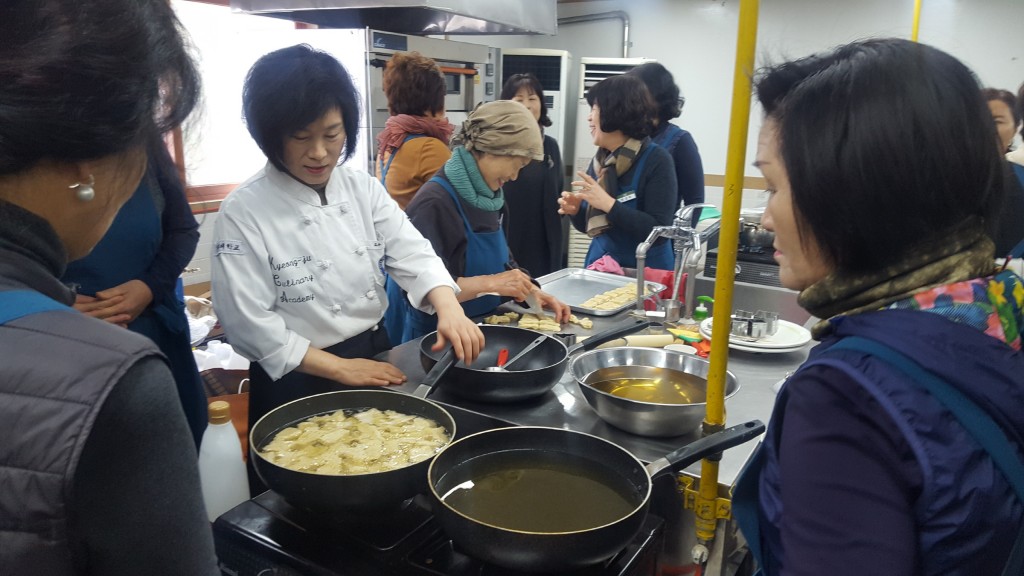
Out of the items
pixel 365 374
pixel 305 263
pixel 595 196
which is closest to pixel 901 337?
pixel 365 374

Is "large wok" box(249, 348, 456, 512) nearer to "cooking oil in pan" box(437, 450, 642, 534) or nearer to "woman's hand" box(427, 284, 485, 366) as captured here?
"cooking oil in pan" box(437, 450, 642, 534)

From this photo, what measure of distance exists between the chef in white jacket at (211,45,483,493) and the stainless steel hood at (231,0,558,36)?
0.57 m

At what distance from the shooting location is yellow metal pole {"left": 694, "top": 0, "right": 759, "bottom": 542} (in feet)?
3.08

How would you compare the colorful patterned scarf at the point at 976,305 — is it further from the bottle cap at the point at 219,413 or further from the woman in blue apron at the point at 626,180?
the woman in blue apron at the point at 626,180

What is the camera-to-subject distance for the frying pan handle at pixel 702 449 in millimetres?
1028

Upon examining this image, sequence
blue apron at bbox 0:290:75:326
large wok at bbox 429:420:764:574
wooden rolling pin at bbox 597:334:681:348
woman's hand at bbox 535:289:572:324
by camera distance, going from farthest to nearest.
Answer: woman's hand at bbox 535:289:572:324 < wooden rolling pin at bbox 597:334:681:348 < large wok at bbox 429:420:764:574 < blue apron at bbox 0:290:75:326

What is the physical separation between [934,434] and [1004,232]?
205 cm

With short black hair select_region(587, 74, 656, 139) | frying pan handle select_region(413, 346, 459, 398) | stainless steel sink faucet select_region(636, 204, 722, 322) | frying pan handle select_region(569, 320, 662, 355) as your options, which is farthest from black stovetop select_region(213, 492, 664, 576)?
short black hair select_region(587, 74, 656, 139)

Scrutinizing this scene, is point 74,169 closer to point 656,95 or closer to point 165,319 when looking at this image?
point 165,319

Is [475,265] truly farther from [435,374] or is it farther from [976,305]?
[976,305]

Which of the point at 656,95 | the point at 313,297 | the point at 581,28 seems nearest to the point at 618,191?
the point at 656,95

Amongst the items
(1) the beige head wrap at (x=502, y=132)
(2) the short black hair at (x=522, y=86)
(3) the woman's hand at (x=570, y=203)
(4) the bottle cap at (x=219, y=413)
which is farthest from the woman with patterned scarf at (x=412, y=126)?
(4) the bottle cap at (x=219, y=413)

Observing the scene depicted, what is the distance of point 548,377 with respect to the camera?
144cm

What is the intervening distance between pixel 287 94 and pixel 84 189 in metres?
0.97
